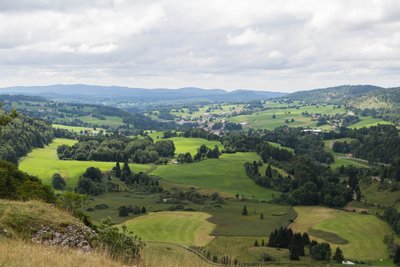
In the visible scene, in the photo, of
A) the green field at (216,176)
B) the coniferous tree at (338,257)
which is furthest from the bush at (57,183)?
Result: the coniferous tree at (338,257)

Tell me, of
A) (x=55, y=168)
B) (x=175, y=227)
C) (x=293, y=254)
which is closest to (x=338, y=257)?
(x=293, y=254)

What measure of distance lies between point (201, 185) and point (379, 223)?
65.9 m

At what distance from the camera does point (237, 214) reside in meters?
126

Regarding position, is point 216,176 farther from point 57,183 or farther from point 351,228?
point 351,228

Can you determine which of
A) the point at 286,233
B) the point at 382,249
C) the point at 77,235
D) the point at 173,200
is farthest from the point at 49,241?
the point at 173,200

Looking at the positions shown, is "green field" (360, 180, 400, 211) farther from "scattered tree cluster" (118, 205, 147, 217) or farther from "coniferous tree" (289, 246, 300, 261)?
"scattered tree cluster" (118, 205, 147, 217)

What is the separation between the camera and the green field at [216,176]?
160850 mm

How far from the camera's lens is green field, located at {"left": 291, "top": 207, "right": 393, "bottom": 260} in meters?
96.7

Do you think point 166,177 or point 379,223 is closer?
point 379,223

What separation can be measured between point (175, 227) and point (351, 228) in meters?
46.5

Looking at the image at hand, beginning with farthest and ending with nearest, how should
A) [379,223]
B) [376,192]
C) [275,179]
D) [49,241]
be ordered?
[275,179], [376,192], [379,223], [49,241]

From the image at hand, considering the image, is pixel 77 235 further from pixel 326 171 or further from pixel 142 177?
pixel 326 171

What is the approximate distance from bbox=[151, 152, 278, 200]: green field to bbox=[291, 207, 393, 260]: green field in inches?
964

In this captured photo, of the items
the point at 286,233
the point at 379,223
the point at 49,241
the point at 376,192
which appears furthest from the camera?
the point at 376,192
